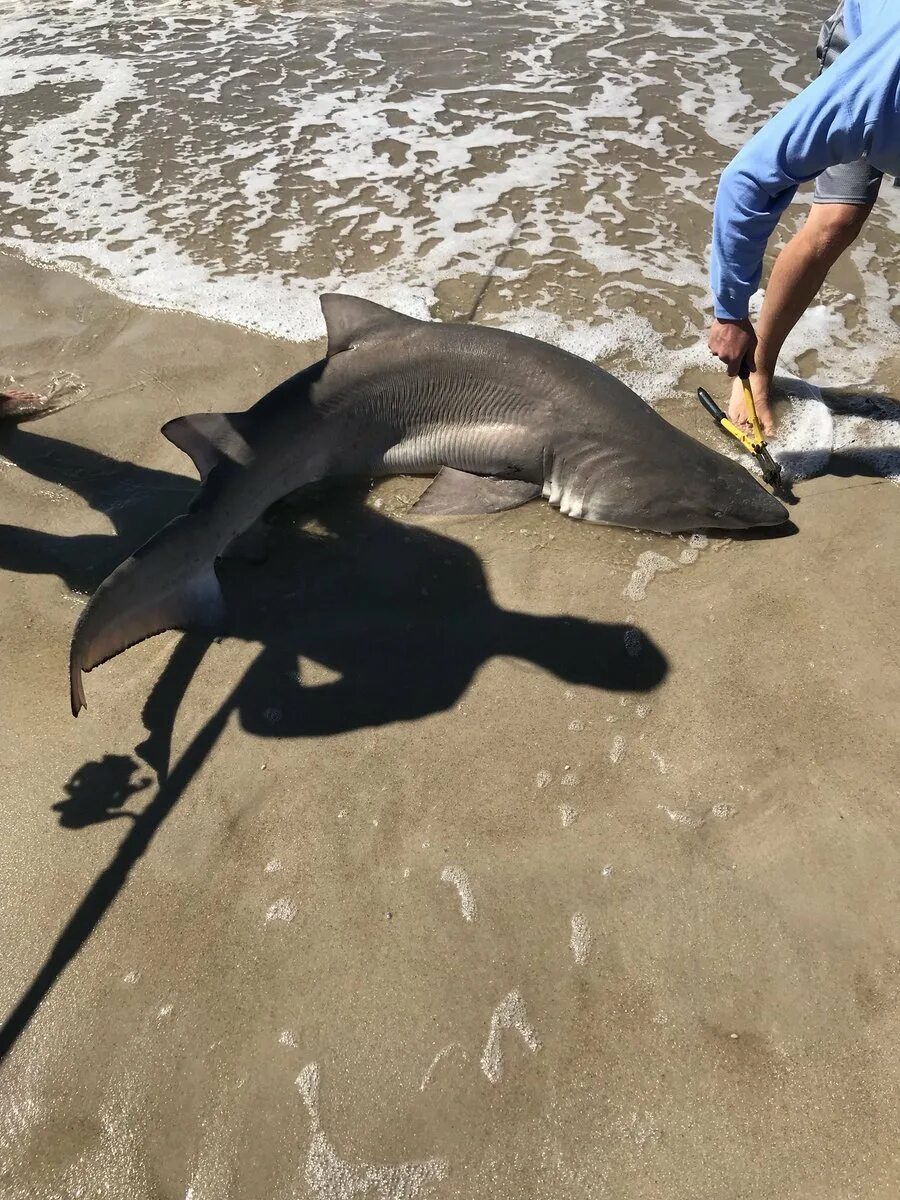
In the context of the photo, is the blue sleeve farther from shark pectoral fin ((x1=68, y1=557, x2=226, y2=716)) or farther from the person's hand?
shark pectoral fin ((x1=68, y1=557, x2=226, y2=716))

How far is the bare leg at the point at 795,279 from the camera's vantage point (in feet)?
12.5

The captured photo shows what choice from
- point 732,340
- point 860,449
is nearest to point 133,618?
point 732,340

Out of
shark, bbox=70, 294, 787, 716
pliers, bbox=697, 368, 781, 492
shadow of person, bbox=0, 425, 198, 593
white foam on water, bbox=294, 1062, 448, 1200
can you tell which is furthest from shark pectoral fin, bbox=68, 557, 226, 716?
pliers, bbox=697, 368, 781, 492

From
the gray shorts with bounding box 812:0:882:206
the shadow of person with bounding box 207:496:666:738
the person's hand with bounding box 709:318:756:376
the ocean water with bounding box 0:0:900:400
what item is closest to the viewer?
the shadow of person with bounding box 207:496:666:738

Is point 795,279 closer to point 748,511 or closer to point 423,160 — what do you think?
point 748,511

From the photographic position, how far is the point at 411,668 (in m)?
3.28

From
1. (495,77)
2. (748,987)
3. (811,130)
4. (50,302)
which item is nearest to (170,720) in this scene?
(748,987)

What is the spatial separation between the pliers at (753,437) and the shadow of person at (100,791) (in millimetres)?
3217

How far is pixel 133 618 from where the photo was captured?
2.78 metres

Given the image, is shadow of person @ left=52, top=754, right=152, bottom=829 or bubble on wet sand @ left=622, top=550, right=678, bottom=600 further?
bubble on wet sand @ left=622, top=550, right=678, bottom=600

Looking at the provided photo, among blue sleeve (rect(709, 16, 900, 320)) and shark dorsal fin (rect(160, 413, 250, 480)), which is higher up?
blue sleeve (rect(709, 16, 900, 320))

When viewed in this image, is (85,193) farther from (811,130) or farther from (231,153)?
(811,130)

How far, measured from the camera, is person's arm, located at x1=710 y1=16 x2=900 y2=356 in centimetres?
224

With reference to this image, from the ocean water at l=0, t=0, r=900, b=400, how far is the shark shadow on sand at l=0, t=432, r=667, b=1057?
6.57ft
